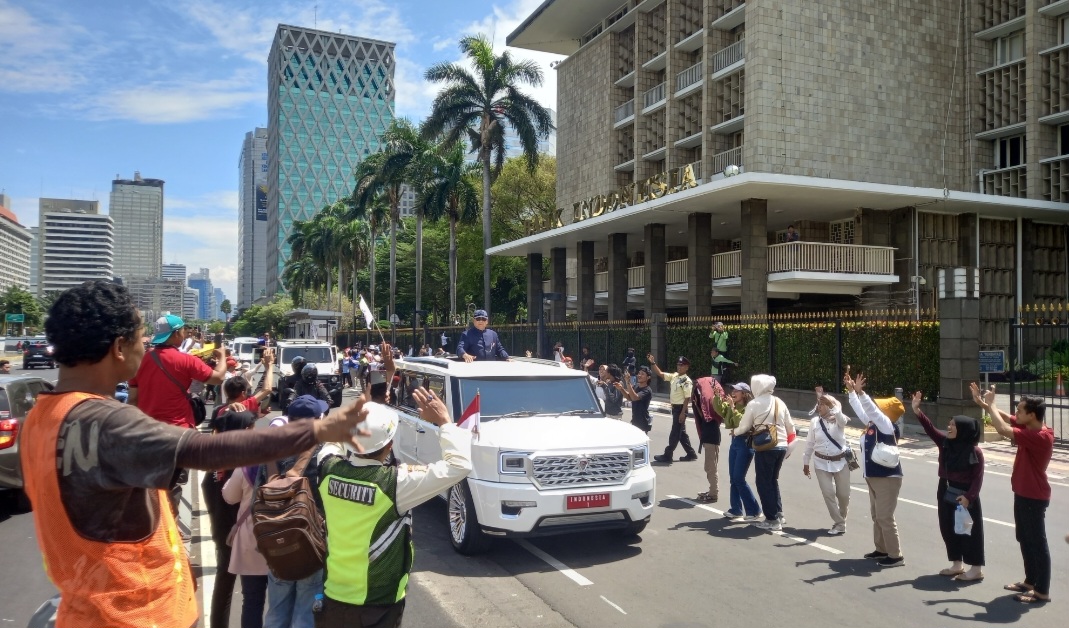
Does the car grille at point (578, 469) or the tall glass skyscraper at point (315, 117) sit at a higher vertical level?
the tall glass skyscraper at point (315, 117)

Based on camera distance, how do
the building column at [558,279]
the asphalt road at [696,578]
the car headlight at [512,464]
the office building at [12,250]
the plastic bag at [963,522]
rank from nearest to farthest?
the asphalt road at [696,578] → the plastic bag at [963,522] → the car headlight at [512,464] → the building column at [558,279] → the office building at [12,250]

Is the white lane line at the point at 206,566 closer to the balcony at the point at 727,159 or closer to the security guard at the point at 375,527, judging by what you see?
the security guard at the point at 375,527

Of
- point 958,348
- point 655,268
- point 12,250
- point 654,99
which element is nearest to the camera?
point 958,348

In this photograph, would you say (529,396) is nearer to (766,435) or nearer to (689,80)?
(766,435)

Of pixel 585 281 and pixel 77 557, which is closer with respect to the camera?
pixel 77 557

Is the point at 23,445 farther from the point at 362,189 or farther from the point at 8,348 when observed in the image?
the point at 8,348

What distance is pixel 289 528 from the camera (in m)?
3.62

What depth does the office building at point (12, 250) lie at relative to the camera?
172 m

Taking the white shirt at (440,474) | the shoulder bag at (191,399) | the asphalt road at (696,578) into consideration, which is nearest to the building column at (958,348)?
the asphalt road at (696,578)

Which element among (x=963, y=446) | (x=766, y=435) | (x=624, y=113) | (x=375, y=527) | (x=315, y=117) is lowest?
(x=766, y=435)

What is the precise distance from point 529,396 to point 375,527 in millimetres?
4902

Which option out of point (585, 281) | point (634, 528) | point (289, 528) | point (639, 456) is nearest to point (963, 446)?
point (639, 456)

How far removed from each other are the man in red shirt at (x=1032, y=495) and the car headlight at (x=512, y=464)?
399 cm

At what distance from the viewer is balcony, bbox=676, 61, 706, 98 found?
34.8 m
